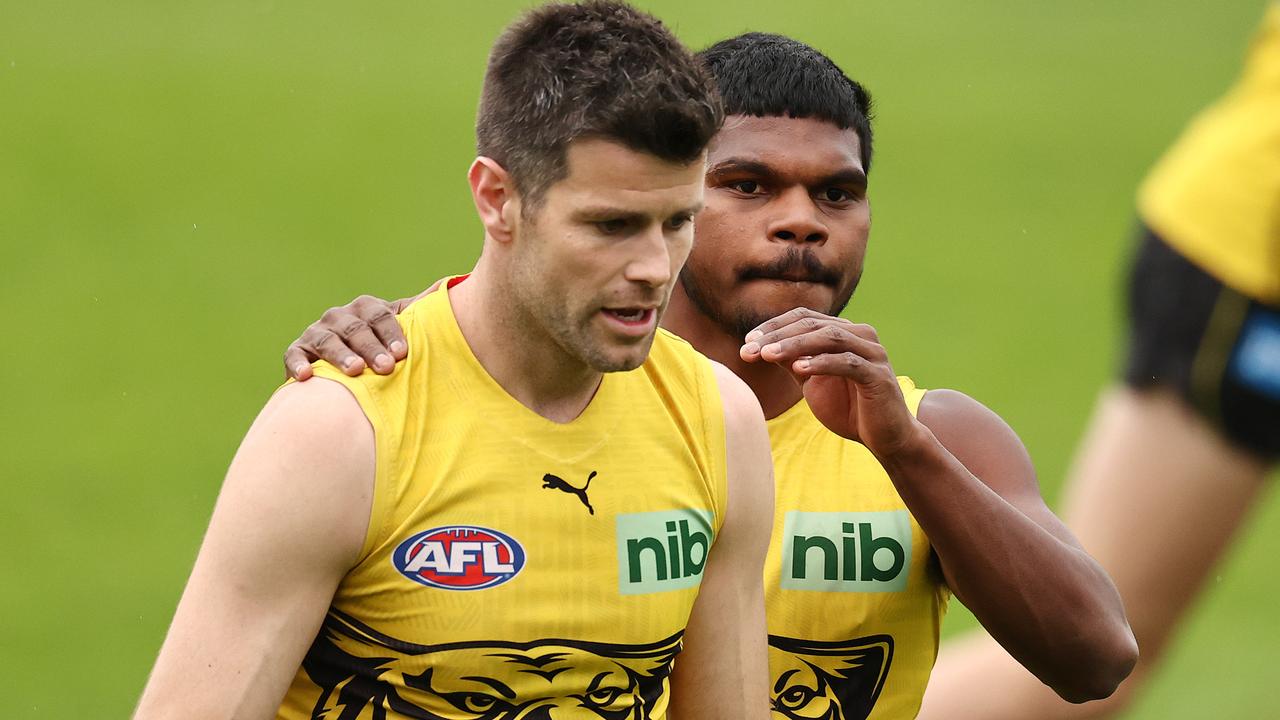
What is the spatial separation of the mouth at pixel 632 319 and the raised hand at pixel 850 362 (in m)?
0.31

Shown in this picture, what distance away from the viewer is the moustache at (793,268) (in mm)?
4562

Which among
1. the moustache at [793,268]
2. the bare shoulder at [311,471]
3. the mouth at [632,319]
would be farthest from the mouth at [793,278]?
the bare shoulder at [311,471]

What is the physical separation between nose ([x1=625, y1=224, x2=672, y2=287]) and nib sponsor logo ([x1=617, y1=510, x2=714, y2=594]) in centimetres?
50

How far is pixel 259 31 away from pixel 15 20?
9.81ft

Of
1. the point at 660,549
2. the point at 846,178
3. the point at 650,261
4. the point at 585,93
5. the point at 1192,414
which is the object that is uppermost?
the point at 585,93

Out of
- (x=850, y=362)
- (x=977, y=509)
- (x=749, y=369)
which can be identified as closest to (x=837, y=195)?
(x=749, y=369)

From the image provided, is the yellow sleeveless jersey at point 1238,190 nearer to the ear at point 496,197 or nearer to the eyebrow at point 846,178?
the eyebrow at point 846,178

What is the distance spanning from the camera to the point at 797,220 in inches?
179

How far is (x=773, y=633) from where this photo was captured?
449cm

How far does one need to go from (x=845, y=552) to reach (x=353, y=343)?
4.42ft

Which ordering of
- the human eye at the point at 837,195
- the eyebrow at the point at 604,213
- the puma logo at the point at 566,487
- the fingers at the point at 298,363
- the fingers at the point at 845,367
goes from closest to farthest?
the eyebrow at the point at 604,213
the fingers at the point at 298,363
the puma logo at the point at 566,487
the fingers at the point at 845,367
the human eye at the point at 837,195

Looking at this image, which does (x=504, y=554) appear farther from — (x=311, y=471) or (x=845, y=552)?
(x=845, y=552)

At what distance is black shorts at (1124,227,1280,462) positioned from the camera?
21.3ft

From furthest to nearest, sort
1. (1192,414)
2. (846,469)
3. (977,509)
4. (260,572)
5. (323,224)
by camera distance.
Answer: (323,224), (1192,414), (846,469), (977,509), (260,572)
